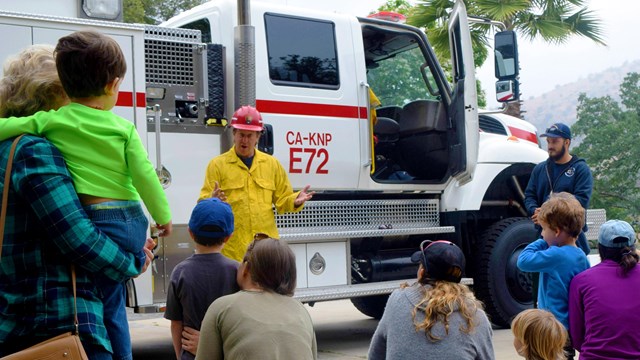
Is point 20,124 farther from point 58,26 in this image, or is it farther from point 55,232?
point 58,26

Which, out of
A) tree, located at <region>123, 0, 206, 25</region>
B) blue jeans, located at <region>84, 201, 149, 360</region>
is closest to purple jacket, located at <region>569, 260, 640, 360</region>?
blue jeans, located at <region>84, 201, 149, 360</region>

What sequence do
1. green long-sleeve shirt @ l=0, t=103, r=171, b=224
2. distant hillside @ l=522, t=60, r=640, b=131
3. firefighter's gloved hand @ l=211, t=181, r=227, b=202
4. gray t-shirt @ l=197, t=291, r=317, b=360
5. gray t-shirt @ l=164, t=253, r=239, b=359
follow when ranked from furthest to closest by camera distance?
distant hillside @ l=522, t=60, r=640, b=131 → firefighter's gloved hand @ l=211, t=181, r=227, b=202 → gray t-shirt @ l=164, t=253, r=239, b=359 → gray t-shirt @ l=197, t=291, r=317, b=360 → green long-sleeve shirt @ l=0, t=103, r=171, b=224

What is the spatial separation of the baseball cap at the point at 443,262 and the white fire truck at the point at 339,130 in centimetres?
298

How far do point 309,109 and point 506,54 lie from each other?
68.8 inches

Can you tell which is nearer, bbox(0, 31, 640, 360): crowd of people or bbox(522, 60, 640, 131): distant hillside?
bbox(0, 31, 640, 360): crowd of people

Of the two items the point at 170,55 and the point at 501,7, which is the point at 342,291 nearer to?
the point at 170,55

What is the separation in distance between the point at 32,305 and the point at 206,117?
155 inches

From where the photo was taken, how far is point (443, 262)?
3.34 metres

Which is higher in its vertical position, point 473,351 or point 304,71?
point 304,71

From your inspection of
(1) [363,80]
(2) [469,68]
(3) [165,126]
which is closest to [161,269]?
(3) [165,126]

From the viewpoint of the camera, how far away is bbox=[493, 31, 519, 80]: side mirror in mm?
7504

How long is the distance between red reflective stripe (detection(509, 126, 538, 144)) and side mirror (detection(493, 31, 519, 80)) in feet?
4.37

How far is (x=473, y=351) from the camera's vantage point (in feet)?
10.6

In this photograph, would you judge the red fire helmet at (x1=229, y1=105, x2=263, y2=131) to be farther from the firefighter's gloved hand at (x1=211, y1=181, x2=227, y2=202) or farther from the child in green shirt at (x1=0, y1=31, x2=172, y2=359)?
the child in green shirt at (x1=0, y1=31, x2=172, y2=359)
